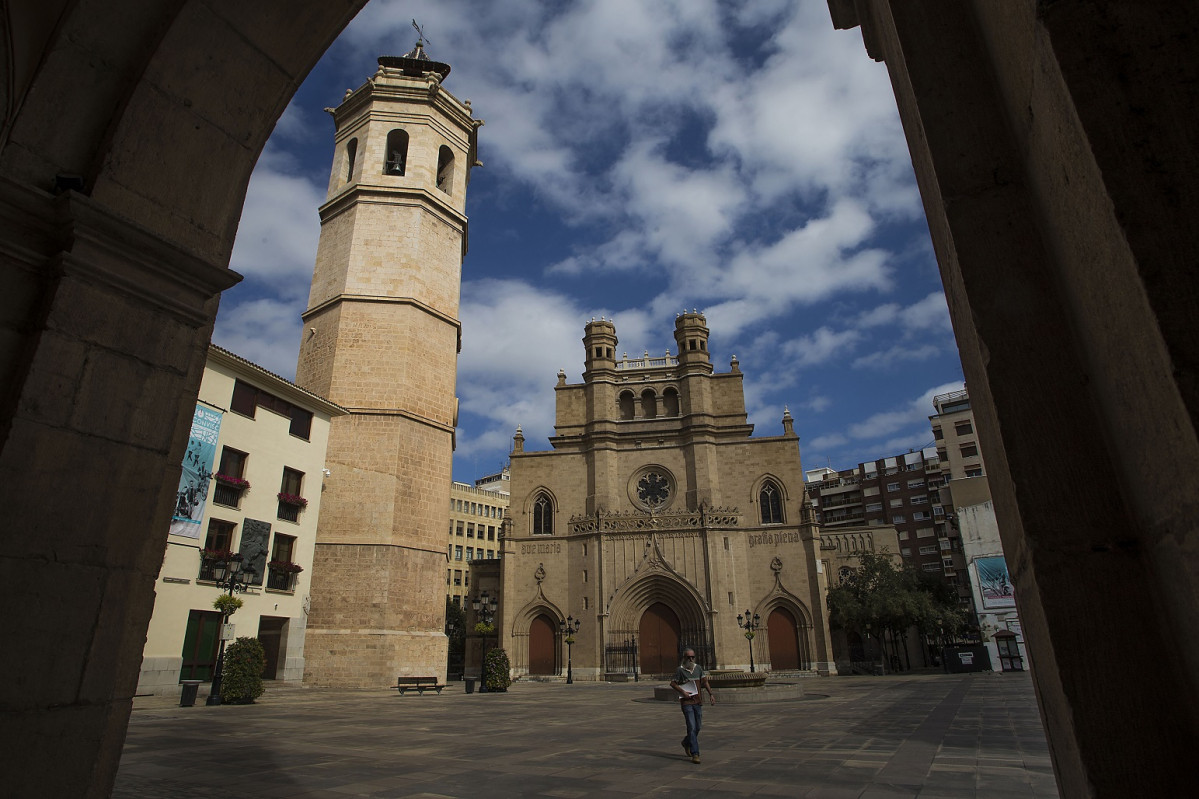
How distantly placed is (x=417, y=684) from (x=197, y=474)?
25.4 feet

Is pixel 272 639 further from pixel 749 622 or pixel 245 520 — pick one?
pixel 749 622

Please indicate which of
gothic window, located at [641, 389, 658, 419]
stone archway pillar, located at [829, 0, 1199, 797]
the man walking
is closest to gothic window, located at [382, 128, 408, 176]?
gothic window, located at [641, 389, 658, 419]

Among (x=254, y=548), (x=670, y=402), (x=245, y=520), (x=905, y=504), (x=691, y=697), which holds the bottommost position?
(x=691, y=697)

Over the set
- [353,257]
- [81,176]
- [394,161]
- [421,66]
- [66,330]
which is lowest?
[66,330]

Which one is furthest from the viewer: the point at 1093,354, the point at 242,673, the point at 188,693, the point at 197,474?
the point at 197,474

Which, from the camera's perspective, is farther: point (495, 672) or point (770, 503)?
point (770, 503)

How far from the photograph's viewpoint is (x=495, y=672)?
20438 mm

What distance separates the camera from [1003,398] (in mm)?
1634

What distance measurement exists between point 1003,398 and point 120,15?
4.53 meters

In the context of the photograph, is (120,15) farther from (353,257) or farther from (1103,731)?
(353,257)

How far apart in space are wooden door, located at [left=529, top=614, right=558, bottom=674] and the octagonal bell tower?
1209 centimetres

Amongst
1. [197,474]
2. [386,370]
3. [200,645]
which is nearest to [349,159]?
[386,370]

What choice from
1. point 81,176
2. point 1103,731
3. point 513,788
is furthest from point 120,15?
point 513,788

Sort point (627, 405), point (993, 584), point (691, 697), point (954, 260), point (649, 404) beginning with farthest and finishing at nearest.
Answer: point (627, 405) → point (649, 404) → point (993, 584) → point (691, 697) → point (954, 260)
